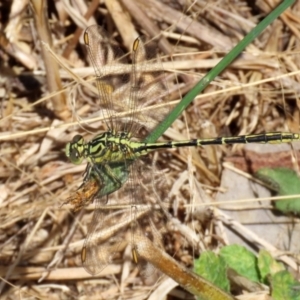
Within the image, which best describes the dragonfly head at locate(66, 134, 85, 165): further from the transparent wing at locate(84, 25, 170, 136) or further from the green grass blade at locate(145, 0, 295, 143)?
the green grass blade at locate(145, 0, 295, 143)

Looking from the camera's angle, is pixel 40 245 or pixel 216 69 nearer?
pixel 216 69

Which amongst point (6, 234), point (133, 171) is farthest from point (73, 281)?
point (133, 171)

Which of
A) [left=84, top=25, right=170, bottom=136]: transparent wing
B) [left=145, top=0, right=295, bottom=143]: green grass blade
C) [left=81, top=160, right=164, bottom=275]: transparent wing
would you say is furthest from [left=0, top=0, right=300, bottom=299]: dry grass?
[left=145, top=0, right=295, bottom=143]: green grass blade

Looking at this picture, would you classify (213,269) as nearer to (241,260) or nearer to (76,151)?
(241,260)

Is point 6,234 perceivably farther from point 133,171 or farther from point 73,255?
point 133,171

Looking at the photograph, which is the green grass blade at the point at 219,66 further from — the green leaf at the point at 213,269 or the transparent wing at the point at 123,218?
the green leaf at the point at 213,269

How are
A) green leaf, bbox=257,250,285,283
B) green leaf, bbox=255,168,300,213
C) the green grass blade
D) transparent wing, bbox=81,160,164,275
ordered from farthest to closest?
green leaf, bbox=255,168,300,213 < green leaf, bbox=257,250,285,283 < transparent wing, bbox=81,160,164,275 < the green grass blade
